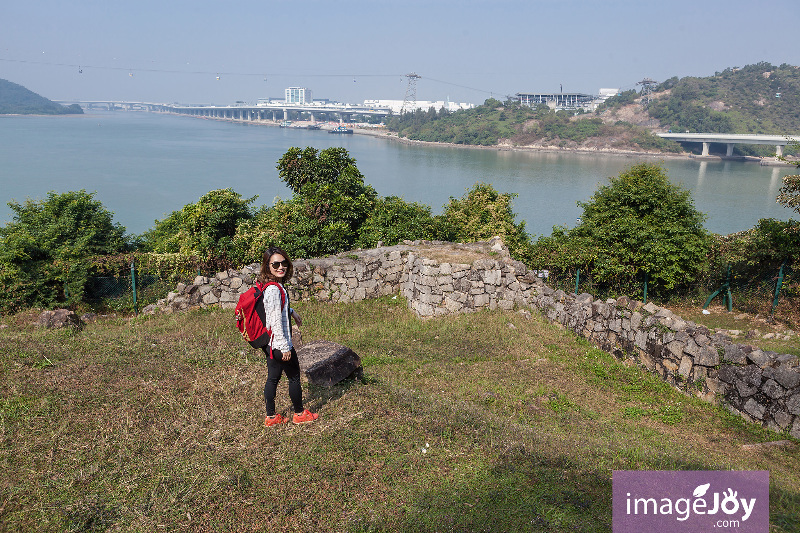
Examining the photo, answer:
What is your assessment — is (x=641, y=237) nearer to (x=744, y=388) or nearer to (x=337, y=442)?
(x=744, y=388)

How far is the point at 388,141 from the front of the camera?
373 ft

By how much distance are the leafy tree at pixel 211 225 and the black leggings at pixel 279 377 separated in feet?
34.1

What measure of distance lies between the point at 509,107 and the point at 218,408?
123189 mm

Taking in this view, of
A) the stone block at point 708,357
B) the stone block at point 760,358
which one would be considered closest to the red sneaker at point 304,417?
the stone block at point 708,357

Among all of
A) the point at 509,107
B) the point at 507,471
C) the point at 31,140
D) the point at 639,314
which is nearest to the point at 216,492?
the point at 507,471

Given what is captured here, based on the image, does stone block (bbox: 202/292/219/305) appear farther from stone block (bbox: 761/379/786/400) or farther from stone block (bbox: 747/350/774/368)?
stone block (bbox: 761/379/786/400)

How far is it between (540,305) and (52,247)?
13.1 m

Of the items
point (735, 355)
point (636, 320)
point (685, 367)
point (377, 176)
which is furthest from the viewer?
point (377, 176)

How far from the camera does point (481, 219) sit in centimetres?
1866

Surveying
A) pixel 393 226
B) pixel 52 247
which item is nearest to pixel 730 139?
pixel 393 226

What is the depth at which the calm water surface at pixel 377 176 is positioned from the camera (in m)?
46.0

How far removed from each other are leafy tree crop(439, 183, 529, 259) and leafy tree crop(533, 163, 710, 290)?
2.25 meters

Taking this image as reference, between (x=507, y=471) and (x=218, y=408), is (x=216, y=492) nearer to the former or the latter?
(x=218, y=408)

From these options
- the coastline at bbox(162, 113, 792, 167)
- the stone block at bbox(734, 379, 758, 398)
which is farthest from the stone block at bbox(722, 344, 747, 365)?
the coastline at bbox(162, 113, 792, 167)
